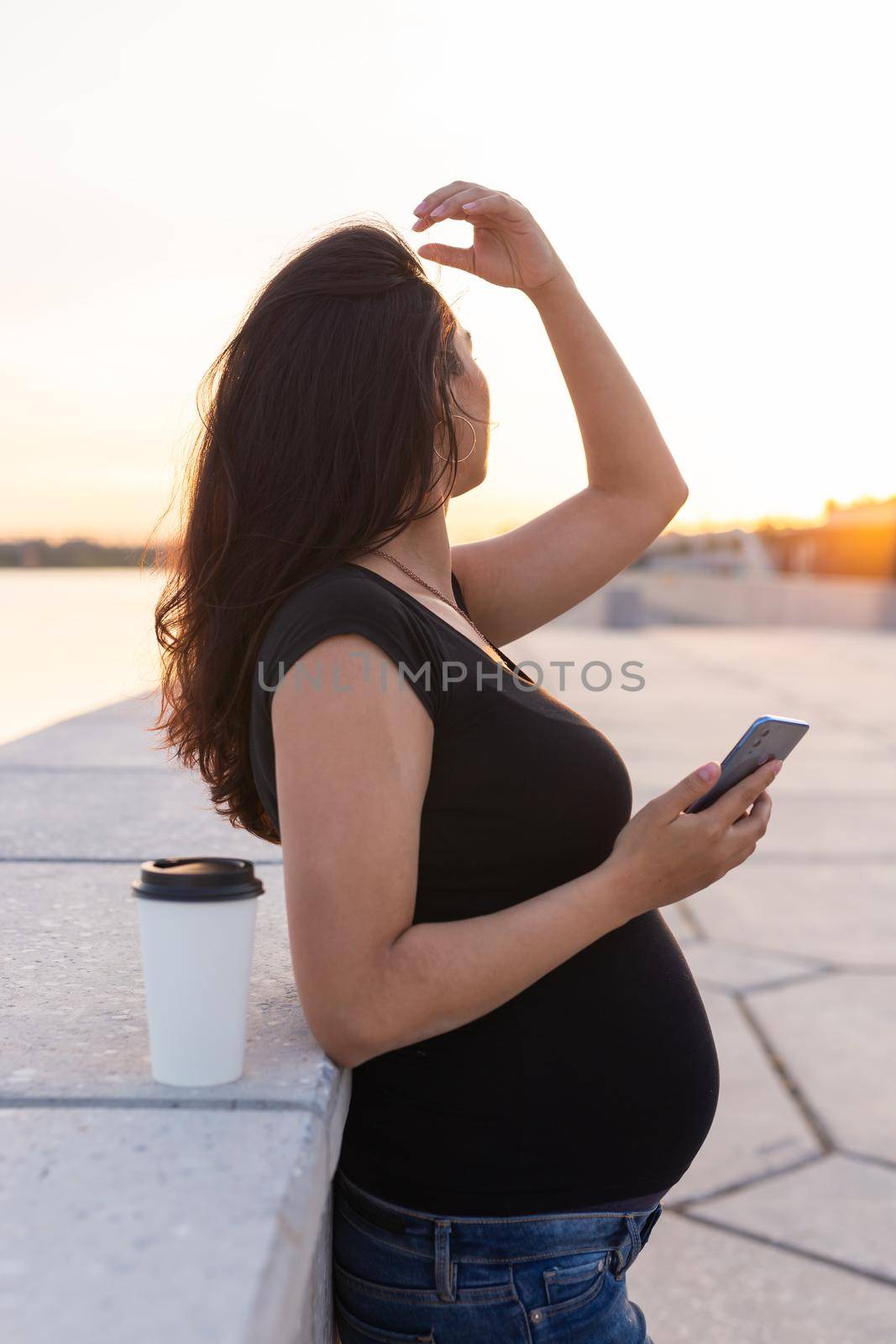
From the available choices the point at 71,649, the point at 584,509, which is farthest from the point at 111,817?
the point at 71,649

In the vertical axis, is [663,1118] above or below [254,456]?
below

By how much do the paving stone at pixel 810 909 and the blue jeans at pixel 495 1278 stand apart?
3339mm

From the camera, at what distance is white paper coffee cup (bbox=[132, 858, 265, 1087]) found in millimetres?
1275

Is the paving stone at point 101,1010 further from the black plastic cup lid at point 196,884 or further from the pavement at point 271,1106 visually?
→ the black plastic cup lid at point 196,884

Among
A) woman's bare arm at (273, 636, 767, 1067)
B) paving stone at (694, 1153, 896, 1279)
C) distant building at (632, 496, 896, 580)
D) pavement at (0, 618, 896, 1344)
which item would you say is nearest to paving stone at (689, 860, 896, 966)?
pavement at (0, 618, 896, 1344)

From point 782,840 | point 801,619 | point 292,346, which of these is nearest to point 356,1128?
point 292,346

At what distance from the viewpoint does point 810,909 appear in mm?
5277

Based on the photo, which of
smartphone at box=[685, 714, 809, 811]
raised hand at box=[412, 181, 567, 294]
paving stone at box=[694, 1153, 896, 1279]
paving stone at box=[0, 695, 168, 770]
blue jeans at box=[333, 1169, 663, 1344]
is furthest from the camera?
paving stone at box=[0, 695, 168, 770]

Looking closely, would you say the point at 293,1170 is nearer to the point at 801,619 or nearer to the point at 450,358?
the point at 450,358

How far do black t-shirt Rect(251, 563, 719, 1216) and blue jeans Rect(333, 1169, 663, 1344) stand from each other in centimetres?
3

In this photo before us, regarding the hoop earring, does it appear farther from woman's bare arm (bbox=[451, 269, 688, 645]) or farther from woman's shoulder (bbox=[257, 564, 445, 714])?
woman's bare arm (bbox=[451, 269, 688, 645])

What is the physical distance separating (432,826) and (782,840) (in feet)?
17.4

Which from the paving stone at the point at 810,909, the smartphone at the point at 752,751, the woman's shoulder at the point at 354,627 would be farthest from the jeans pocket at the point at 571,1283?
the paving stone at the point at 810,909

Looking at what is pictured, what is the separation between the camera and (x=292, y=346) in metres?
1.58
